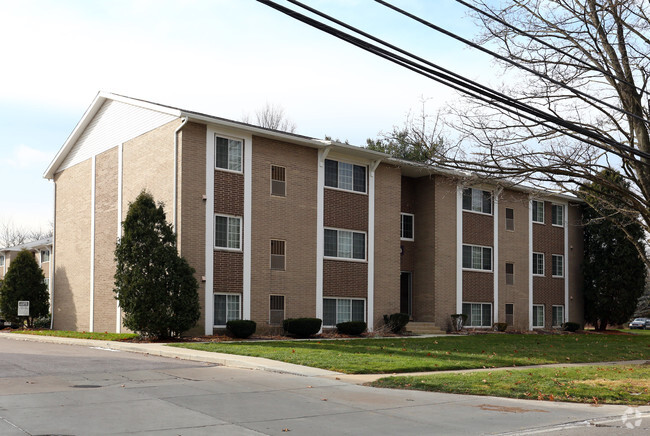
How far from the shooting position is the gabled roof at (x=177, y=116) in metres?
25.7

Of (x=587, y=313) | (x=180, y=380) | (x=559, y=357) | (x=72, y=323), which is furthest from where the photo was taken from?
(x=587, y=313)

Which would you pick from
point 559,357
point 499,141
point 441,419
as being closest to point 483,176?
point 499,141

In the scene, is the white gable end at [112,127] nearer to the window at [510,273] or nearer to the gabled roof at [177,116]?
the gabled roof at [177,116]

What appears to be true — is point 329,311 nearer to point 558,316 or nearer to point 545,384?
point 545,384

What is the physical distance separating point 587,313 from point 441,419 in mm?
34795

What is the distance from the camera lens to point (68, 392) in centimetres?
1166

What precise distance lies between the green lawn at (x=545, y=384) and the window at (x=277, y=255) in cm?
1286

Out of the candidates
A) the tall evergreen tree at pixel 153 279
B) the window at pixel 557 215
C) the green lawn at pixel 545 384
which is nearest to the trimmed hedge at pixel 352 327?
the tall evergreen tree at pixel 153 279

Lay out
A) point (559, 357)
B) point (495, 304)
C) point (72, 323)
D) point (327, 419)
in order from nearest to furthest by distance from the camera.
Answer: point (327, 419), point (559, 357), point (72, 323), point (495, 304)

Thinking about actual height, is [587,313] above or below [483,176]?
below

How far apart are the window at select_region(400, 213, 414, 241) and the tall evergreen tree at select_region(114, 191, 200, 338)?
533 inches

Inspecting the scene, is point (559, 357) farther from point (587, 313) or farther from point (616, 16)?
point (587, 313)

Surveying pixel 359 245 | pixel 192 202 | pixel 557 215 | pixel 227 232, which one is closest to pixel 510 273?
pixel 557 215

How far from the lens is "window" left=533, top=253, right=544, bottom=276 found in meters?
39.4
